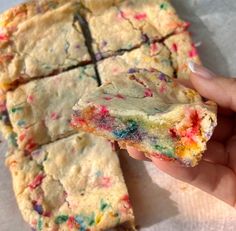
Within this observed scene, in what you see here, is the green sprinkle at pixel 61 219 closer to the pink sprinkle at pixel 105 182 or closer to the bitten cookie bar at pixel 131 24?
the pink sprinkle at pixel 105 182

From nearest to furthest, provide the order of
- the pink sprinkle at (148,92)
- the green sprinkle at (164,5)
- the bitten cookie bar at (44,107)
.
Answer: the pink sprinkle at (148,92), the bitten cookie bar at (44,107), the green sprinkle at (164,5)

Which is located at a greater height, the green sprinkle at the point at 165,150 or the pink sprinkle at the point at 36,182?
the green sprinkle at the point at 165,150

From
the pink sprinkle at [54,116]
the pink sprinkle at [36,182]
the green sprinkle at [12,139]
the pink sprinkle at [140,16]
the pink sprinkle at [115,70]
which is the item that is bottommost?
the pink sprinkle at [36,182]

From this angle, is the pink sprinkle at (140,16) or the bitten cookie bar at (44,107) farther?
the pink sprinkle at (140,16)

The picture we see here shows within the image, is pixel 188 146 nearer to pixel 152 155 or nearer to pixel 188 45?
pixel 152 155

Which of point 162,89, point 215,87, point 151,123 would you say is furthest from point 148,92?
point 215,87

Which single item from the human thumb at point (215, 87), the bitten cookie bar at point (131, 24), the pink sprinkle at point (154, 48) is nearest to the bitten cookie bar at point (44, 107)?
the bitten cookie bar at point (131, 24)

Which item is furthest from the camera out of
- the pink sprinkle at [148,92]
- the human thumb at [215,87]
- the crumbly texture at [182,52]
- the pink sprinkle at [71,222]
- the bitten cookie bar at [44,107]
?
the crumbly texture at [182,52]
